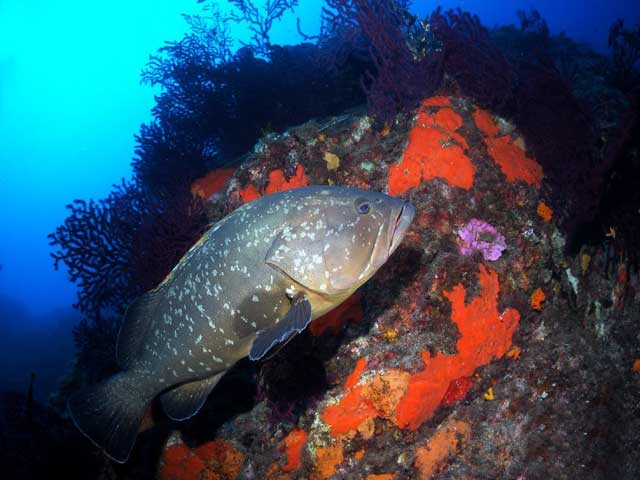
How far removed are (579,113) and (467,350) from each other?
3.55 meters

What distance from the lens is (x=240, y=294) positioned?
2713 mm

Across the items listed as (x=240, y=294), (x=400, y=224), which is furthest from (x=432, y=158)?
(x=240, y=294)

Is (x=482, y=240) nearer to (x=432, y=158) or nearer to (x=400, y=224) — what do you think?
(x=432, y=158)

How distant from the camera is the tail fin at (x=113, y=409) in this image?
10.4ft

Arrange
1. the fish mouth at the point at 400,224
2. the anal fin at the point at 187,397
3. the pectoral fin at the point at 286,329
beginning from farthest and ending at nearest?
the anal fin at the point at 187,397, the fish mouth at the point at 400,224, the pectoral fin at the point at 286,329

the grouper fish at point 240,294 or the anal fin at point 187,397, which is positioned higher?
the grouper fish at point 240,294

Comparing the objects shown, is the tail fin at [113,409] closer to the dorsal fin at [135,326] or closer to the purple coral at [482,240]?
the dorsal fin at [135,326]

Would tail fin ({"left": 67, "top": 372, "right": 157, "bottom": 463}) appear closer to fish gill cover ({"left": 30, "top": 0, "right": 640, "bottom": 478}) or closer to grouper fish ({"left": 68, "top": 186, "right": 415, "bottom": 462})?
grouper fish ({"left": 68, "top": 186, "right": 415, "bottom": 462})

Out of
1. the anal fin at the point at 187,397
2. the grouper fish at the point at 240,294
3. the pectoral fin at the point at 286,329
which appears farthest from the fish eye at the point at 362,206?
the anal fin at the point at 187,397

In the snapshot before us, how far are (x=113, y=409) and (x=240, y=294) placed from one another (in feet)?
5.77

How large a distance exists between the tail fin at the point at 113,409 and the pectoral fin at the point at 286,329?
1.53 m

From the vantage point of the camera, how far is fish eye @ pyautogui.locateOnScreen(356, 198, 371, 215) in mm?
2545

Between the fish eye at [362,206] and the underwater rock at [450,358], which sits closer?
the fish eye at [362,206]

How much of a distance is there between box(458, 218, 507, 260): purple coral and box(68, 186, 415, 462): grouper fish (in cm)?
155
